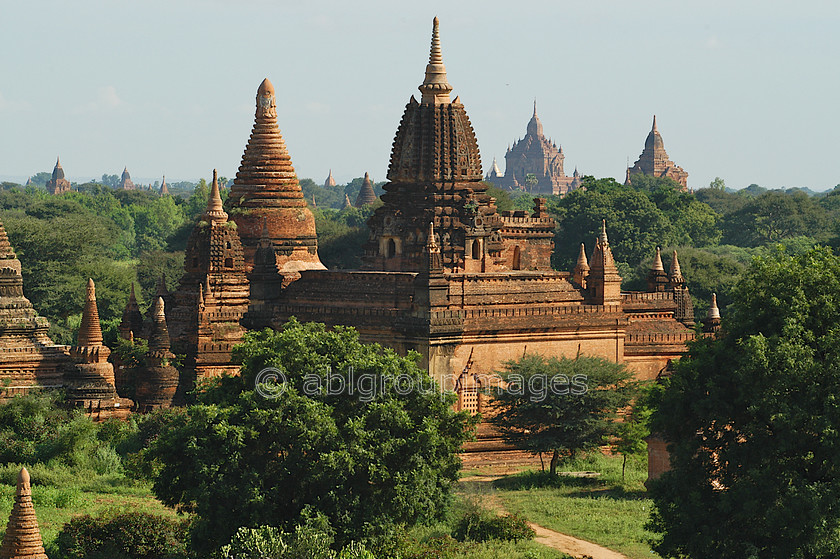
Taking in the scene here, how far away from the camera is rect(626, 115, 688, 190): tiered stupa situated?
18338 cm

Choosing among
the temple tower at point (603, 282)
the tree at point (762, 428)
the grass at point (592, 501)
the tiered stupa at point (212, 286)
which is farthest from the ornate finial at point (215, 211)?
the tree at point (762, 428)

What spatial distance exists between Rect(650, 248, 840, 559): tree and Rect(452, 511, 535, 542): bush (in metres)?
3.27

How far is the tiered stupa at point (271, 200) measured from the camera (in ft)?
174

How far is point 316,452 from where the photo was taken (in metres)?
30.9

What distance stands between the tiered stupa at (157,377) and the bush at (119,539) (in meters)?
11.9

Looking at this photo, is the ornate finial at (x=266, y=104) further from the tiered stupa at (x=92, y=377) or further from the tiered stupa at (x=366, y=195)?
the tiered stupa at (x=366, y=195)

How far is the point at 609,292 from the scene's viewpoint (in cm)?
4656

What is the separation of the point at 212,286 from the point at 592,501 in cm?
1564

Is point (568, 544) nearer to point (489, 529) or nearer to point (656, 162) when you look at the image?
point (489, 529)

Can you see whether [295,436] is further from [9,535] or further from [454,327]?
[454,327]

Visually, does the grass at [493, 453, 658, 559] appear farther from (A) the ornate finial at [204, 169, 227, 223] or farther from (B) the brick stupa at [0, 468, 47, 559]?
(A) the ornate finial at [204, 169, 227, 223]

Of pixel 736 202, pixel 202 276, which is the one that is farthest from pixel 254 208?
pixel 736 202

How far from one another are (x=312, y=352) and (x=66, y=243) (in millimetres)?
49276

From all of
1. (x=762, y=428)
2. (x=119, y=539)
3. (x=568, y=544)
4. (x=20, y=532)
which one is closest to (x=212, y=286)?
(x=119, y=539)
